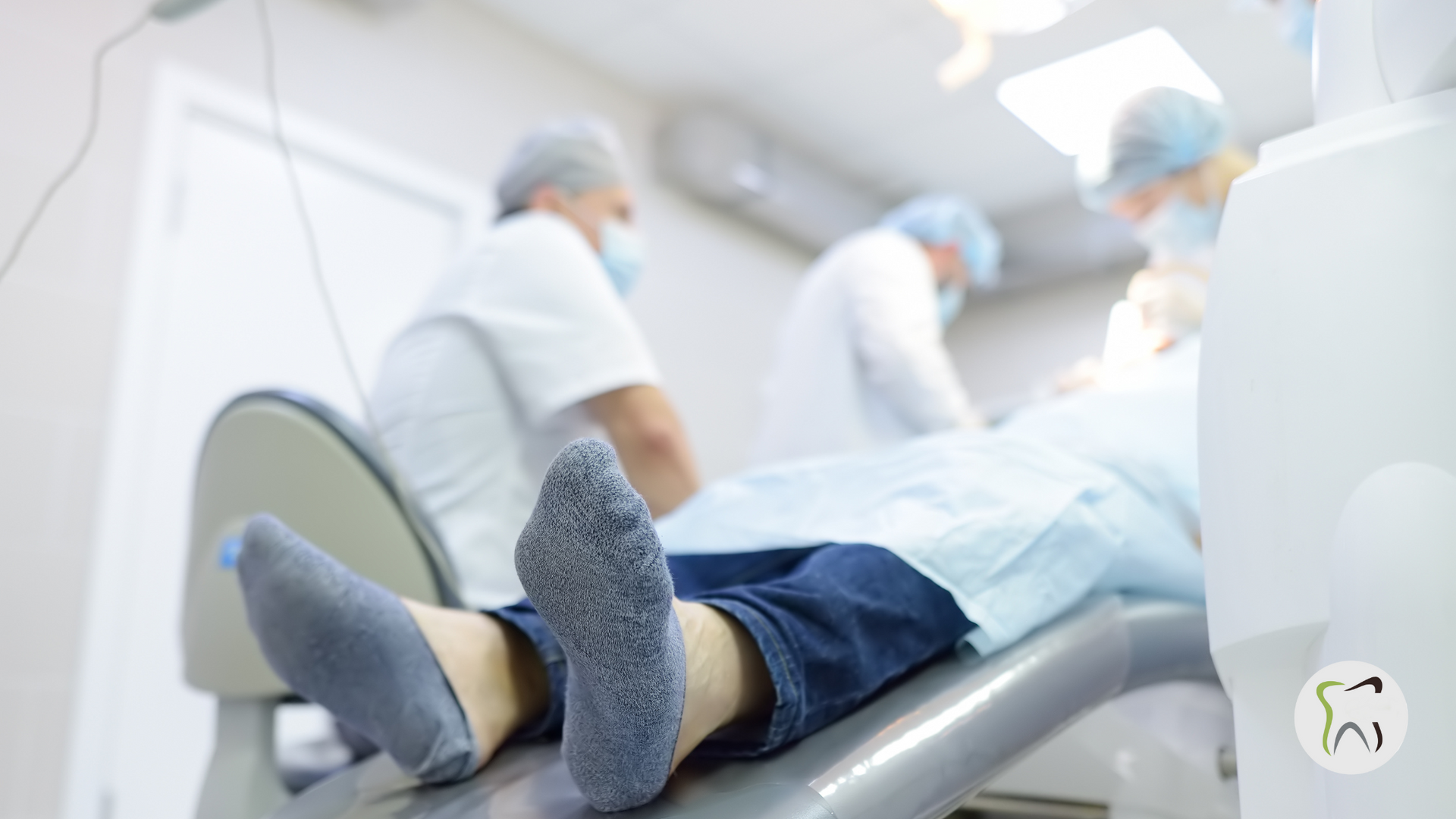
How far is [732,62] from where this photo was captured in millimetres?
1646

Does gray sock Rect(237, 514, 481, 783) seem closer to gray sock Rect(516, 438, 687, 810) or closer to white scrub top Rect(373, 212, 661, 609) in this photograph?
gray sock Rect(516, 438, 687, 810)

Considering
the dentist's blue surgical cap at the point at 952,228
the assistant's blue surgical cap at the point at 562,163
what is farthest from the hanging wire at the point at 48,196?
the dentist's blue surgical cap at the point at 952,228

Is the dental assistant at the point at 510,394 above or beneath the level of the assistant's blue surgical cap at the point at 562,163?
beneath

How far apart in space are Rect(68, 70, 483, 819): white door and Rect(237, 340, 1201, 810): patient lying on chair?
3.74 feet

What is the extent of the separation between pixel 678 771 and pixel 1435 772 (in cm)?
40

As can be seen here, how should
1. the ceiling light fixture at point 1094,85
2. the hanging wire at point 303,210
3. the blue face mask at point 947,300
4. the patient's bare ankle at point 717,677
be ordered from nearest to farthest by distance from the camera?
1. the patient's bare ankle at point 717,677
2. the ceiling light fixture at point 1094,85
3. the hanging wire at point 303,210
4. the blue face mask at point 947,300

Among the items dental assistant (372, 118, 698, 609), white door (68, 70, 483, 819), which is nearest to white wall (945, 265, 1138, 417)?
dental assistant (372, 118, 698, 609)

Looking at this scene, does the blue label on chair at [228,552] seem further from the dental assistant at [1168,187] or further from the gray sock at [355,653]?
the dental assistant at [1168,187]

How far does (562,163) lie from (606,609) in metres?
1.20

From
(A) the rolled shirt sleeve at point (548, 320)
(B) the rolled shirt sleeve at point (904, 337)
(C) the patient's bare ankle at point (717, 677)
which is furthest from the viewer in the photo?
(B) the rolled shirt sleeve at point (904, 337)

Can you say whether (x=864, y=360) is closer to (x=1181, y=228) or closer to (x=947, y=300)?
(x=947, y=300)

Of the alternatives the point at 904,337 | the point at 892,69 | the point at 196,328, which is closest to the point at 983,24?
the point at 892,69

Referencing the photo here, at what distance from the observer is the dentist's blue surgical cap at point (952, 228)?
224 centimetres

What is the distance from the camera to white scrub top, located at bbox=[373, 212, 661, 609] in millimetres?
1074
